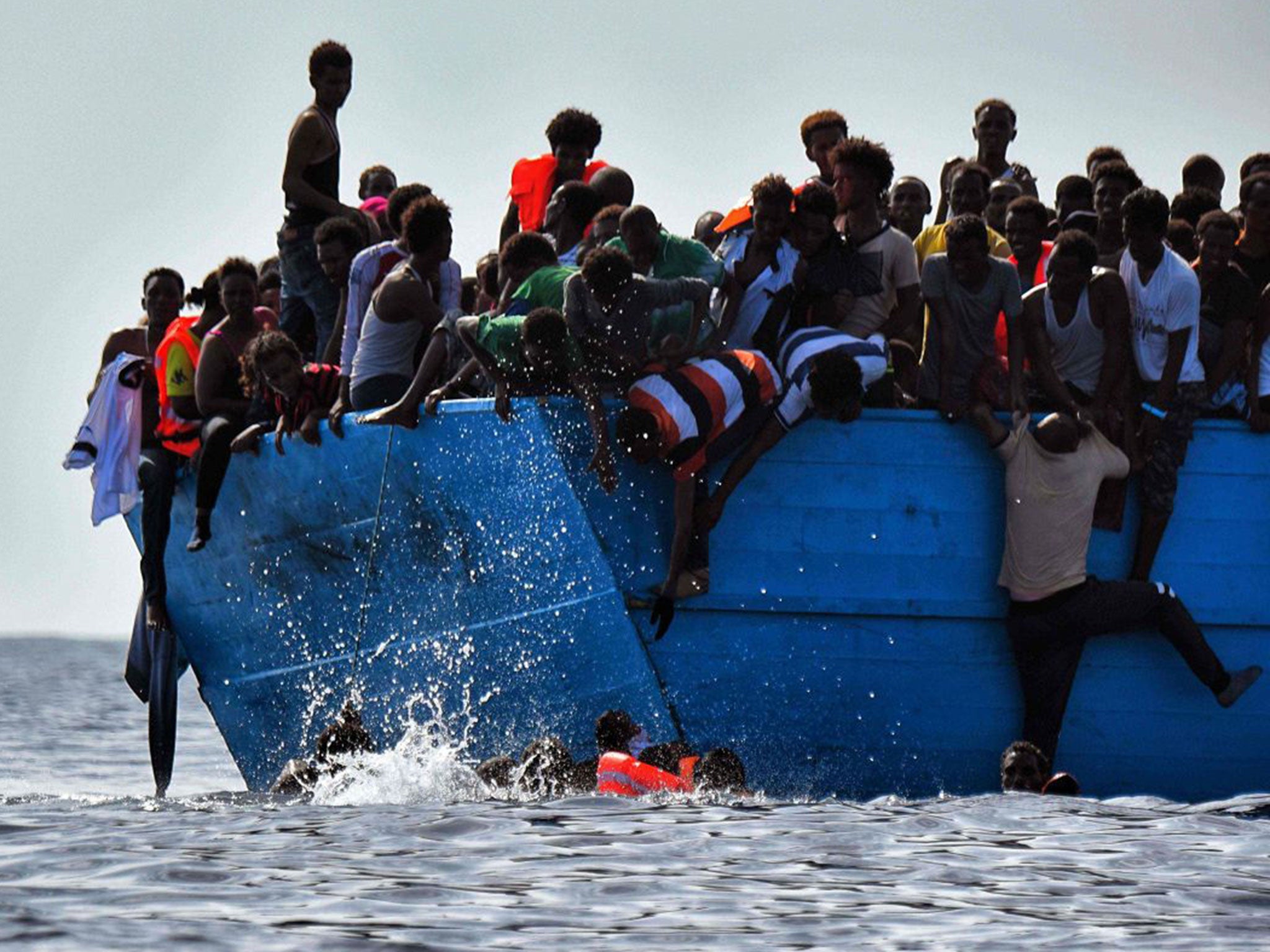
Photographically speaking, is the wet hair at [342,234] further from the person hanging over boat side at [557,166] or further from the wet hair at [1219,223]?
the wet hair at [1219,223]

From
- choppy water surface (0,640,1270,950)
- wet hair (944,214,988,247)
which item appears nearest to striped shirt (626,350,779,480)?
wet hair (944,214,988,247)

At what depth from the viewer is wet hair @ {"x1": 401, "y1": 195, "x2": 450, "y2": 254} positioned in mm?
12266

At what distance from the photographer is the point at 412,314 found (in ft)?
40.3

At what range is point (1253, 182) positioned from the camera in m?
12.2

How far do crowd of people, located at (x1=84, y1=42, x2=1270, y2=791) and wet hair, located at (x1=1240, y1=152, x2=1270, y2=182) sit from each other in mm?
527

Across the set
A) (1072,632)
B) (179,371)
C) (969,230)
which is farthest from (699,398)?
(179,371)

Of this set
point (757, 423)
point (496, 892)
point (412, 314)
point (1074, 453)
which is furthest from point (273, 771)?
point (496, 892)

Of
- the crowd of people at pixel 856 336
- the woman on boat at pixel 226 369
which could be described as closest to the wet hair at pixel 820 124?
the crowd of people at pixel 856 336

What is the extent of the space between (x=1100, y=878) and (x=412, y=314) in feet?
17.0

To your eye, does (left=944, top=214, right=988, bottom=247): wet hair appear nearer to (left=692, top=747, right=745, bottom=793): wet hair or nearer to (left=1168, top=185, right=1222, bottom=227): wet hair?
(left=1168, top=185, right=1222, bottom=227): wet hair

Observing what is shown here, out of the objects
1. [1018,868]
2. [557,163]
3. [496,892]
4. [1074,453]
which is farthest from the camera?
[557,163]

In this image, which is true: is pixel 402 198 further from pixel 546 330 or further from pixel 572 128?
pixel 546 330

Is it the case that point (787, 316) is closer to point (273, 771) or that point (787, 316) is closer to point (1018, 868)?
point (1018, 868)

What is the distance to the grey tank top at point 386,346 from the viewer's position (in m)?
12.4
